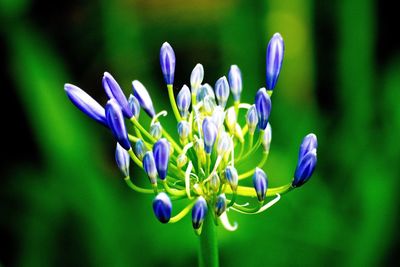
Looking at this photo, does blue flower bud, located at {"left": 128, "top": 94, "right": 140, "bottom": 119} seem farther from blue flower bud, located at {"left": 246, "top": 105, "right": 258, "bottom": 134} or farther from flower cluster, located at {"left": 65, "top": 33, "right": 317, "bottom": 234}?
blue flower bud, located at {"left": 246, "top": 105, "right": 258, "bottom": 134}

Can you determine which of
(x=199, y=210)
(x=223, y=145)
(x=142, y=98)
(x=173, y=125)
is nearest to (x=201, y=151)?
(x=223, y=145)

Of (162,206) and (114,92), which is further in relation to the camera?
(114,92)

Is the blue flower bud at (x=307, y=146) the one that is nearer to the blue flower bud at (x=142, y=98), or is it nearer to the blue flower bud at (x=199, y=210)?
the blue flower bud at (x=199, y=210)

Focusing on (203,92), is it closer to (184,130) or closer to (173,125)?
(184,130)

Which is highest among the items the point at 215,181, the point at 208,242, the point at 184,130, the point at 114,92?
the point at 114,92
